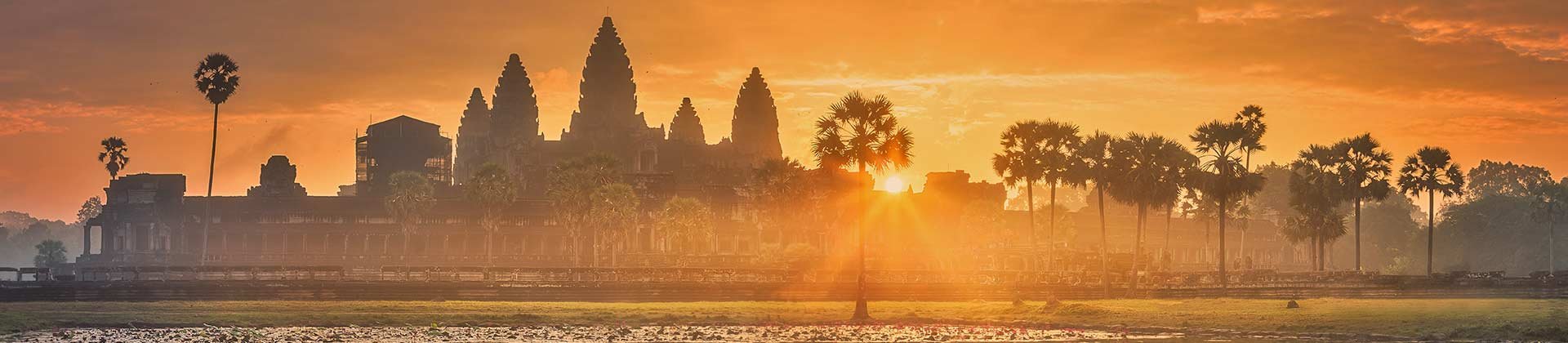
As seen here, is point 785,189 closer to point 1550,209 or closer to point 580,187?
point 580,187

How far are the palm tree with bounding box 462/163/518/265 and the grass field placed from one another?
7375cm

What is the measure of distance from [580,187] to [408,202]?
23904 mm

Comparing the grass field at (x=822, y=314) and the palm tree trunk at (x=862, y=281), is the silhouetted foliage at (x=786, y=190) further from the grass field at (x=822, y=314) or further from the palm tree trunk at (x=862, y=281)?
the palm tree trunk at (x=862, y=281)

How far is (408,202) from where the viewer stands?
5743 inches

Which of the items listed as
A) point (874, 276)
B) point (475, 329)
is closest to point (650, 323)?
point (475, 329)

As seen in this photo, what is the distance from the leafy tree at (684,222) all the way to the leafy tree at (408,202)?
1934cm

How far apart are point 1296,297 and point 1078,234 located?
332ft

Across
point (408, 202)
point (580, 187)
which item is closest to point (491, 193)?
point (408, 202)

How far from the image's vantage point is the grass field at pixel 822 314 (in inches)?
2259

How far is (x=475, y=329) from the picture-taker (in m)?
56.8

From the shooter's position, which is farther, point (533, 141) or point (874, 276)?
point (533, 141)

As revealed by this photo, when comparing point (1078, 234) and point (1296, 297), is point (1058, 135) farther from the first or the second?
point (1078, 234)

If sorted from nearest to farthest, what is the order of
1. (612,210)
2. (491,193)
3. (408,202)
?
(612,210), (491,193), (408,202)

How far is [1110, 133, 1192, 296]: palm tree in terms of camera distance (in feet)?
306
